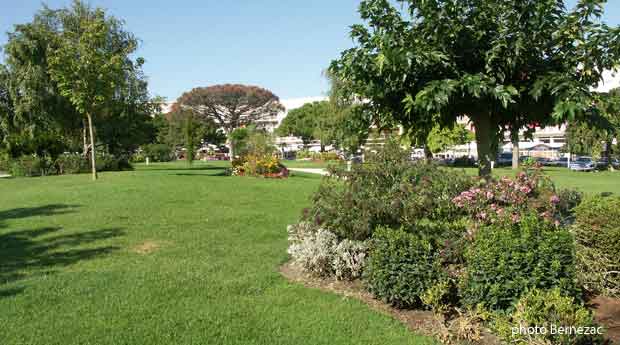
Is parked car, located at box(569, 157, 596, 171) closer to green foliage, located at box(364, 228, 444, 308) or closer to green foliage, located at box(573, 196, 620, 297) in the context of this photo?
green foliage, located at box(573, 196, 620, 297)

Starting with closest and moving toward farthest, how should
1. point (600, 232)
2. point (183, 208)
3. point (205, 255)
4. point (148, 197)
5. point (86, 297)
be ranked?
point (600, 232), point (86, 297), point (205, 255), point (183, 208), point (148, 197)

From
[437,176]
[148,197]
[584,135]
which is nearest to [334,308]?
[437,176]

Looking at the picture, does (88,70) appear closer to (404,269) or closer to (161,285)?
(161,285)

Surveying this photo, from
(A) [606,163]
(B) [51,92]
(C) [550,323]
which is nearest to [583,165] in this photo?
(A) [606,163]

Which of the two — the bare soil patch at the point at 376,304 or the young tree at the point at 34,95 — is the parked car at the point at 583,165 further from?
the bare soil patch at the point at 376,304

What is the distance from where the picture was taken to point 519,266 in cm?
405

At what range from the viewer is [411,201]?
5.57 m

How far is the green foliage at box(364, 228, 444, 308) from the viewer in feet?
15.3

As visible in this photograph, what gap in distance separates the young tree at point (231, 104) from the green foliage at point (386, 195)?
74943mm

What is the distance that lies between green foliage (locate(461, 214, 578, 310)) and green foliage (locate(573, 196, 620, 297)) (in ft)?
2.77

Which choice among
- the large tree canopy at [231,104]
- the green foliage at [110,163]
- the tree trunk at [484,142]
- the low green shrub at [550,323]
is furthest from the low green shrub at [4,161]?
the large tree canopy at [231,104]

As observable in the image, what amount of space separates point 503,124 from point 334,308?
337 centimetres

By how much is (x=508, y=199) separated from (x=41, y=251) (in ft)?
22.9

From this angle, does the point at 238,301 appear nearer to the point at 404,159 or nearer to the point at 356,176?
the point at 356,176
